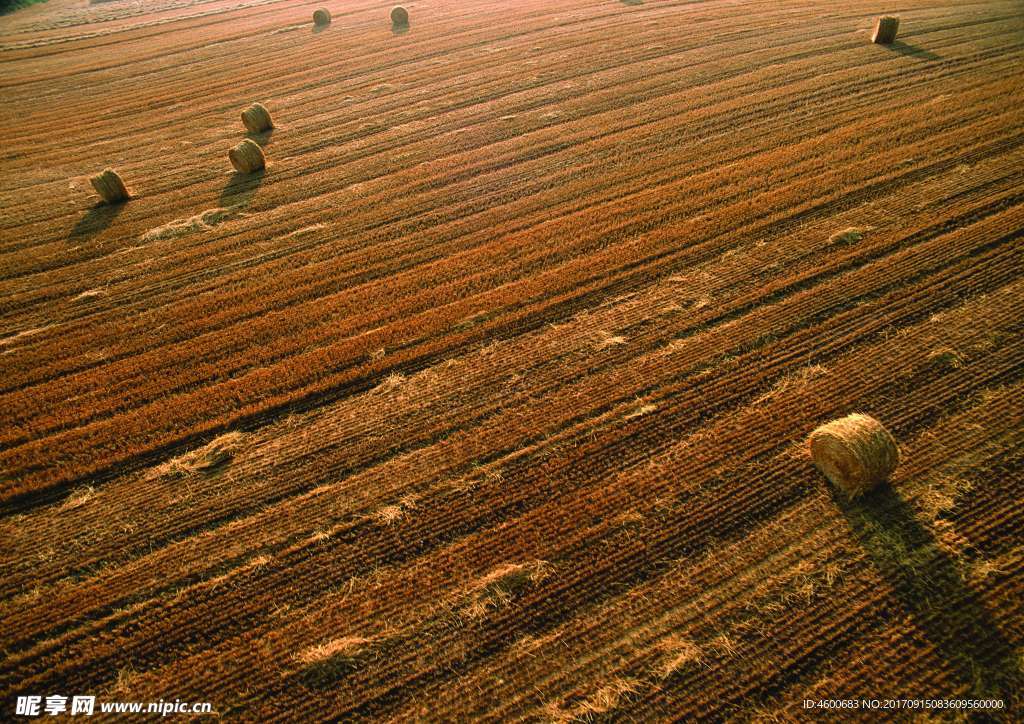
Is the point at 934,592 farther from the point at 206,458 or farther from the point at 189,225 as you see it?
the point at 189,225

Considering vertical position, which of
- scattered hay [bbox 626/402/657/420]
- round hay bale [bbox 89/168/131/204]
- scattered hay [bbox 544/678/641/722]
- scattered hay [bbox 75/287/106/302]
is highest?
round hay bale [bbox 89/168/131/204]

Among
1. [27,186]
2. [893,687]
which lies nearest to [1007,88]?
[893,687]

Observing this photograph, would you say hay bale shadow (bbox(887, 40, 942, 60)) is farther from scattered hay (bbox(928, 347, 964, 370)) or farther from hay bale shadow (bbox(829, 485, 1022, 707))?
hay bale shadow (bbox(829, 485, 1022, 707))

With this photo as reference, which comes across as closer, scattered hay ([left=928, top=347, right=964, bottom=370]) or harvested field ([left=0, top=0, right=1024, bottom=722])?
harvested field ([left=0, top=0, right=1024, bottom=722])

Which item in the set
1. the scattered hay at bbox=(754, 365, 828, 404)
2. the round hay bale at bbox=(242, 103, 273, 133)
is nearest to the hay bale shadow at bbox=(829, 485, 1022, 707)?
the scattered hay at bbox=(754, 365, 828, 404)

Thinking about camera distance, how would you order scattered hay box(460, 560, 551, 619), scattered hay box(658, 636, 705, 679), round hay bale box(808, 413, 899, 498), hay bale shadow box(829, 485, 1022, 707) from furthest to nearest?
1. round hay bale box(808, 413, 899, 498)
2. scattered hay box(460, 560, 551, 619)
3. scattered hay box(658, 636, 705, 679)
4. hay bale shadow box(829, 485, 1022, 707)

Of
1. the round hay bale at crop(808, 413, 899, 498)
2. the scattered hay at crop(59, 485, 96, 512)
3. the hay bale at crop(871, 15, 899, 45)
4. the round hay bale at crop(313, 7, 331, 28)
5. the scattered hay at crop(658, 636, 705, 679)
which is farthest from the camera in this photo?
the round hay bale at crop(313, 7, 331, 28)
